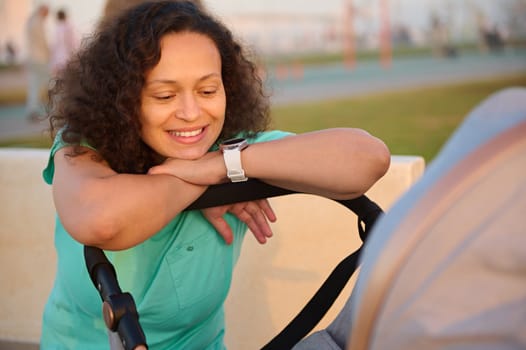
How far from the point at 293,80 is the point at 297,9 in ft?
7.25

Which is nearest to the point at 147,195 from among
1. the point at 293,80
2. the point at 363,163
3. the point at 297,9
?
the point at 363,163

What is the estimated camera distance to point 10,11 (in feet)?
55.2

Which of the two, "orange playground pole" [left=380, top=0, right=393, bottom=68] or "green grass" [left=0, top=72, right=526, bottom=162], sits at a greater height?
"green grass" [left=0, top=72, right=526, bottom=162]

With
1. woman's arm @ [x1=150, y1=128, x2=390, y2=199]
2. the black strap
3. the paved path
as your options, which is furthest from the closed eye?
the paved path

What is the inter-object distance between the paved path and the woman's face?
11418mm

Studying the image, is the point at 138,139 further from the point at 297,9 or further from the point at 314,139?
the point at 297,9

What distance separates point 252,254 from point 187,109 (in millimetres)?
1060

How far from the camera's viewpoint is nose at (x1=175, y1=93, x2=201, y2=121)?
179 centimetres

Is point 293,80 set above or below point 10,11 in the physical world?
below

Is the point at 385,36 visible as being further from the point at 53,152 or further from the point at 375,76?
the point at 53,152

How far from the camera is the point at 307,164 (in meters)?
1.80

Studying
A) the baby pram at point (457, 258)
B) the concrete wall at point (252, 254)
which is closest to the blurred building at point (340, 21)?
the concrete wall at point (252, 254)

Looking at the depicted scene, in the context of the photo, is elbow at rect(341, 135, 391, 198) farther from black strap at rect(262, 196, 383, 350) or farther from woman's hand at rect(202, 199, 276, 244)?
woman's hand at rect(202, 199, 276, 244)

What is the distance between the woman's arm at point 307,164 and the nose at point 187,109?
10 cm
